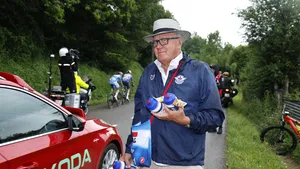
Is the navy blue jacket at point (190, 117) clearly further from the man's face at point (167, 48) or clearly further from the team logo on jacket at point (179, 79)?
the man's face at point (167, 48)

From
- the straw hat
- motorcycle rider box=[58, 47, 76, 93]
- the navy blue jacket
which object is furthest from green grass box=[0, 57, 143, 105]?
the navy blue jacket

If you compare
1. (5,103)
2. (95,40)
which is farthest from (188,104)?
(95,40)

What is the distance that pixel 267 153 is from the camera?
278 inches

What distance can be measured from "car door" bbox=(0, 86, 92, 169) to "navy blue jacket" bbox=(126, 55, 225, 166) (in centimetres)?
110

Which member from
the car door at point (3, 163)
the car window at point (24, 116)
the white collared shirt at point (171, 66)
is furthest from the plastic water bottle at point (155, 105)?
the car window at point (24, 116)

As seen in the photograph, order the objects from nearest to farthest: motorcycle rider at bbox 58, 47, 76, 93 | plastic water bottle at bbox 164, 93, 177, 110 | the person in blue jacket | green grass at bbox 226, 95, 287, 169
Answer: plastic water bottle at bbox 164, 93, 177, 110 < the person in blue jacket < green grass at bbox 226, 95, 287, 169 < motorcycle rider at bbox 58, 47, 76, 93

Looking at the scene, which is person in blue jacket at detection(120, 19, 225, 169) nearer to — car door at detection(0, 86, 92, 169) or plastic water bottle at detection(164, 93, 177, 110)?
plastic water bottle at detection(164, 93, 177, 110)

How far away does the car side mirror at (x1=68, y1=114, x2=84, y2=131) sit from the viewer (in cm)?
324

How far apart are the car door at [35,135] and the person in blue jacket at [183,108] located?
2.81 feet

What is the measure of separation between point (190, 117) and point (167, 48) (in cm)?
63

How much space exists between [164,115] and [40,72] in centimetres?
1388

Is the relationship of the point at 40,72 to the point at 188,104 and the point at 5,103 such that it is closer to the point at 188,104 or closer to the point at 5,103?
the point at 5,103

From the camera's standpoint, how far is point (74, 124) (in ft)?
10.9

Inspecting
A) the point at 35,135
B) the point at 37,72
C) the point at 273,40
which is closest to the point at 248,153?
the point at 35,135
